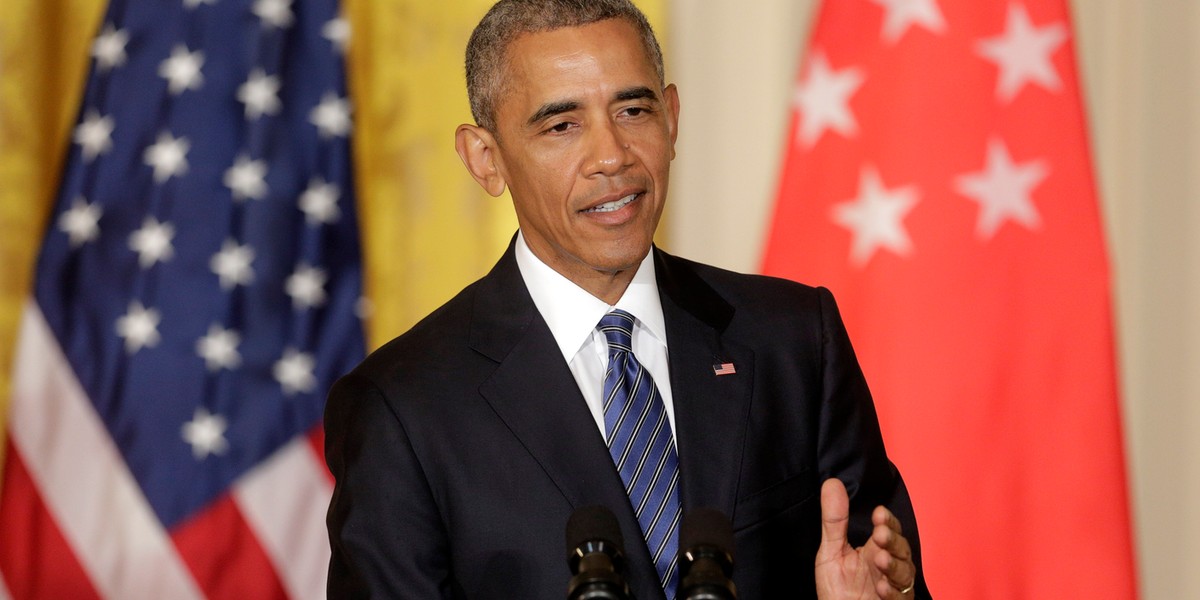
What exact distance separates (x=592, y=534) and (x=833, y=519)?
50 centimetres

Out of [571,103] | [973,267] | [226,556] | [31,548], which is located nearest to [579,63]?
[571,103]

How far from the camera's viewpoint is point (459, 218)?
10.2 feet

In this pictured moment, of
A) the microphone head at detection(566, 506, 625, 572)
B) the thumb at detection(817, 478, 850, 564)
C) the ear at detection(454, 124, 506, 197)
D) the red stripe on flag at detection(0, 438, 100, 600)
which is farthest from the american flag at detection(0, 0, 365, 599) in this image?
the microphone head at detection(566, 506, 625, 572)

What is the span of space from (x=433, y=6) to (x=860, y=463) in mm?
1857

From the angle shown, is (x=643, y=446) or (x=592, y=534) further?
(x=643, y=446)

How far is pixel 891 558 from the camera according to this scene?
1.43m

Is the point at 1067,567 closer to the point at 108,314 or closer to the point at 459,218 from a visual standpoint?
the point at 459,218

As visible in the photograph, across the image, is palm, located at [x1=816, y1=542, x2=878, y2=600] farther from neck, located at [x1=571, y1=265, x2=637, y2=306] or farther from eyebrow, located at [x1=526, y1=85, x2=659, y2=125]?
eyebrow, located at [x1=526, y1=85, x2=659, y2=125]

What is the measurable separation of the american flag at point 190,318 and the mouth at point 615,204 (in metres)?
1.59

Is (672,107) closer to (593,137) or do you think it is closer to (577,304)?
(593,137)

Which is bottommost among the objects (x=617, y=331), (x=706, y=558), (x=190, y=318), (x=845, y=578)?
(x=845, y=578)

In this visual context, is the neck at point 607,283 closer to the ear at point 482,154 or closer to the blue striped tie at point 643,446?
the blue striped tie at point 643,446

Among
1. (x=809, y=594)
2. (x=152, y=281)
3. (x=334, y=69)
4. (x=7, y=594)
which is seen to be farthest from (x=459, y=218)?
(x=809, y=594)

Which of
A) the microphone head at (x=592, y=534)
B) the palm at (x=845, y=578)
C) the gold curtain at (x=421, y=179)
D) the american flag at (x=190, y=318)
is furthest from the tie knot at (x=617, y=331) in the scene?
the american flag at (x=190, y=318)
